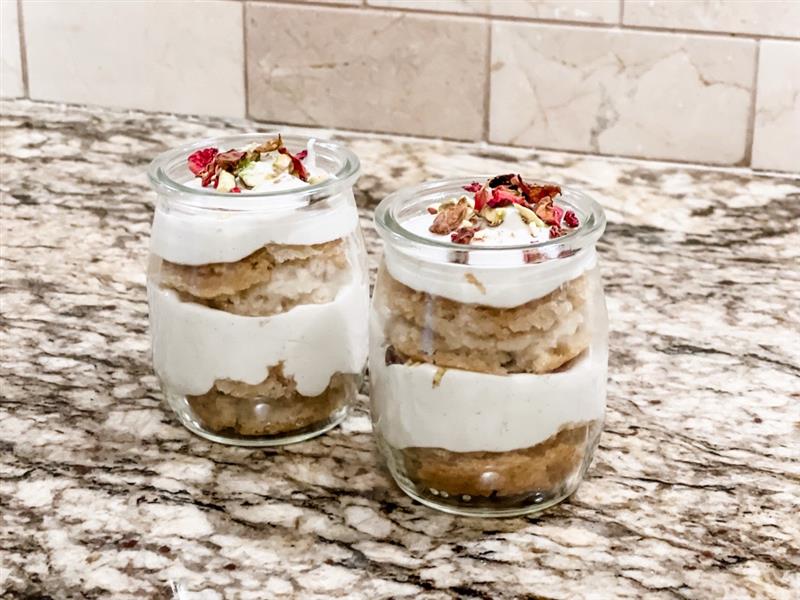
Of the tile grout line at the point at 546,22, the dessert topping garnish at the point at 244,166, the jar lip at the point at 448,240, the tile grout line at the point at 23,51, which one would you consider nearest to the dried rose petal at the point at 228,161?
the dessert topping garnish at the point at 244,166

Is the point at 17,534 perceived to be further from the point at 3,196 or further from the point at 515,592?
the point at 3,196

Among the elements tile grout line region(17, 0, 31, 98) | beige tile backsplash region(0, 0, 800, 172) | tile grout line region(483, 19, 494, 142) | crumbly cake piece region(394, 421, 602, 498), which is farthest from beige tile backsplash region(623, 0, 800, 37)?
tile grout line region(17, 0, 31, 98)

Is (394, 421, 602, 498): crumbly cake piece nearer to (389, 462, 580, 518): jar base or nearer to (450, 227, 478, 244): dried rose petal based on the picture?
(389, 462, 580, 518): jar base

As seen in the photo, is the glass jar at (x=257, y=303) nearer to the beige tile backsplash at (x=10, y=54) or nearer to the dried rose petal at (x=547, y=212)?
the dried rose petal at (x=547, y=212)

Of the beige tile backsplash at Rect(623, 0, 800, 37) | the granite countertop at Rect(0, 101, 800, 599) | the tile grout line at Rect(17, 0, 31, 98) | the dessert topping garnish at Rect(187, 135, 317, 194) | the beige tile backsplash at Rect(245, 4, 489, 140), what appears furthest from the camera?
the tile grout line at Rect(17, 0, 31, 98)

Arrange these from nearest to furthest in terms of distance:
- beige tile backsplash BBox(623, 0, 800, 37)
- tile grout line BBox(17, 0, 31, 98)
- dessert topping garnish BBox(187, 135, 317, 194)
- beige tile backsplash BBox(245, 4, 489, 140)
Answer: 1. dessert topping garnish BBox(187, 135, 317, 194)
2. beige tile backsplash BBox(623, 0, 800, 37)
3. beige tile backsplash BBox(245, 4, 489, 140)
4. tile grout line BBox(17, 0, 31, 98)

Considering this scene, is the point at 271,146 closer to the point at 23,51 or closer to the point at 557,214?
the point at 557,214
